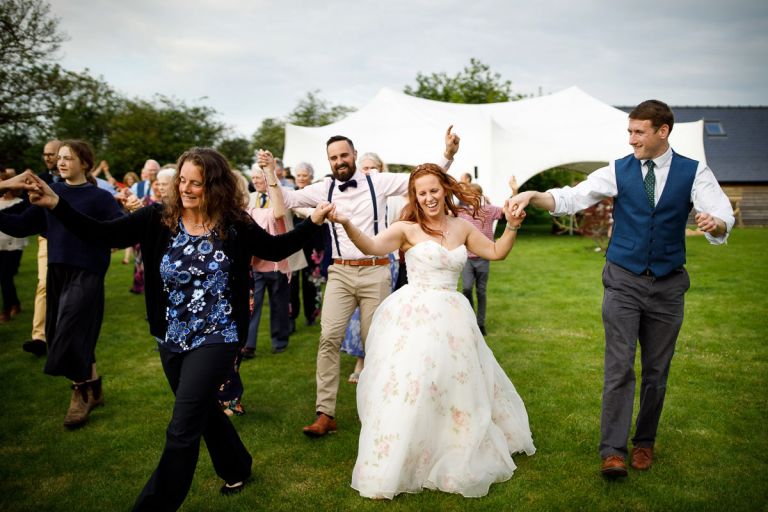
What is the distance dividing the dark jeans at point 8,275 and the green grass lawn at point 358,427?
0.31 meters

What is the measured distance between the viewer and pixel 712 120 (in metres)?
39.1

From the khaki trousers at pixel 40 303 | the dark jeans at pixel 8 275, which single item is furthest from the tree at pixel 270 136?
the khaki trousers at pixel 40 303

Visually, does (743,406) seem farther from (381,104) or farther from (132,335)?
(381,104)

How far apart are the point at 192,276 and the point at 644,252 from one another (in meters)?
2.96

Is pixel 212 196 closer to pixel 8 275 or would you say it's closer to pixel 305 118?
pixel 8 275

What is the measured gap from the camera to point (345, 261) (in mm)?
5227

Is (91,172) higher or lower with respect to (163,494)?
higher

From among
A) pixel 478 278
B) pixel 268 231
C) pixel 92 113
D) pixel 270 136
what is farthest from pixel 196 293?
pixel 270 136

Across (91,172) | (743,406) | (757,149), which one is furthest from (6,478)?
(757,149)

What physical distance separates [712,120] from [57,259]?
43.4 m

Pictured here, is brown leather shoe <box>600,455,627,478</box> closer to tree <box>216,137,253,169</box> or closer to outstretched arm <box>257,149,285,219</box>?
outstretched arm <box>257,149,285,219</box>

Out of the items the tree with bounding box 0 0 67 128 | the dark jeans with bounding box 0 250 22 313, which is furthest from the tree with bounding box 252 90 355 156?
the dark jeans with bounding box 0 250 22 313

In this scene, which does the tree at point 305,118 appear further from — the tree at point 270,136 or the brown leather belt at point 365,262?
the brown leather belt at point 365,262

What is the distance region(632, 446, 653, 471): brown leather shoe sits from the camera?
4.11m
